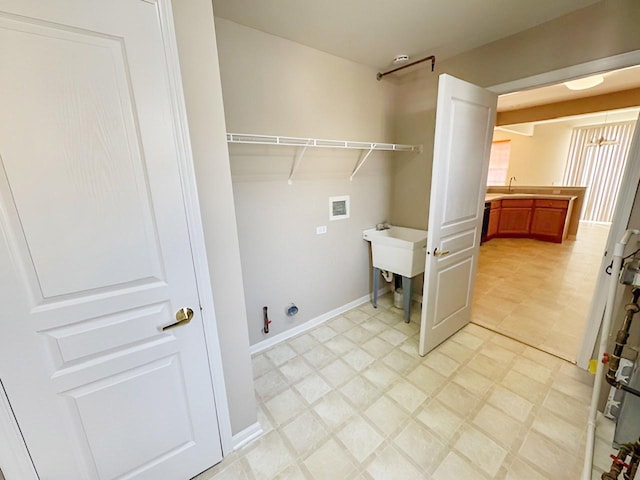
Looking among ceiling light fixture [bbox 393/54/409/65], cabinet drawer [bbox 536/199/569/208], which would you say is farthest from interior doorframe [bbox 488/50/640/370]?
cabinet drawer [bbox 536/199/569/208]

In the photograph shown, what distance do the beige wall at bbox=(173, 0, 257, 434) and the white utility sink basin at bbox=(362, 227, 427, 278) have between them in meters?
1.66

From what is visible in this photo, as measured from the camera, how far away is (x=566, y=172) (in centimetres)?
654

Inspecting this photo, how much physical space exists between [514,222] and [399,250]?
4.56m

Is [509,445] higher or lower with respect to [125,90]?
lower

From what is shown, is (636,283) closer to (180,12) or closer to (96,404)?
(180,12)

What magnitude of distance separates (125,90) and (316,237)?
1.79m

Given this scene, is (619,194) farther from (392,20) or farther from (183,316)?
(183,316)

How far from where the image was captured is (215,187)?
1.20m

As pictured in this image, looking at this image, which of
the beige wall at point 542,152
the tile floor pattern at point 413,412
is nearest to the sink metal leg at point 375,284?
the tile floor pattern at point 413,412

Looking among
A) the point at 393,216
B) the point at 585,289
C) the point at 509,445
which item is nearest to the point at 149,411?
the point at 509,445

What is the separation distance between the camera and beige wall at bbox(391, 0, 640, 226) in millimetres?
1646

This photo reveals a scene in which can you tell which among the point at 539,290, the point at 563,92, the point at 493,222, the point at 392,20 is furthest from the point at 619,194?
the point at 493,222

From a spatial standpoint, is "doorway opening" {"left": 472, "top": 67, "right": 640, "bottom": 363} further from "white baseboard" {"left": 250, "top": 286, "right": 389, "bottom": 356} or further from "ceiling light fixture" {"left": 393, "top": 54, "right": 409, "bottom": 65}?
"ceiling light fixture" {"left": 393, "top": 54, "right": 409, "bottom": 65}

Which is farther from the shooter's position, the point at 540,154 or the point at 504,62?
the point at 540,154
